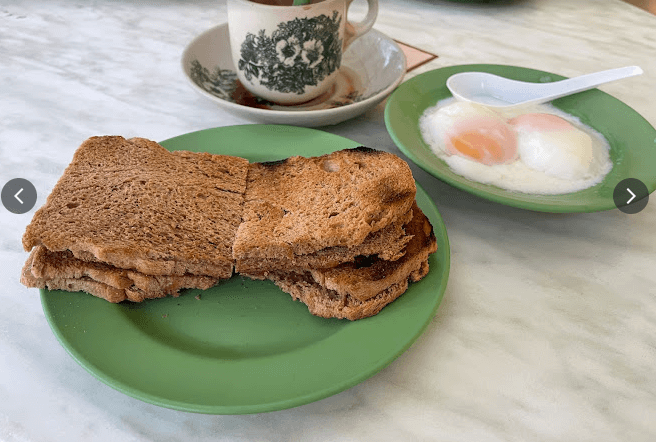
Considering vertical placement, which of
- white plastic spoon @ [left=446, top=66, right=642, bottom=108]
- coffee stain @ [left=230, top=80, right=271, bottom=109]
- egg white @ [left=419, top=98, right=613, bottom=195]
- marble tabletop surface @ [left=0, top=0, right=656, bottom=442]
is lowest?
marble tabletop surface @ [left=0, top=0, right=656, bottom=442]

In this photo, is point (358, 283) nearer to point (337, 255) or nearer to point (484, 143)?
point (337, 255)

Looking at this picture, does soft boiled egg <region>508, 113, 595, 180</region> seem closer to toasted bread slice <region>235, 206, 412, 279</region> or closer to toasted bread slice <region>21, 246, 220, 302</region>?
toasted bread slice <region>235, 206, 412, 279</region>

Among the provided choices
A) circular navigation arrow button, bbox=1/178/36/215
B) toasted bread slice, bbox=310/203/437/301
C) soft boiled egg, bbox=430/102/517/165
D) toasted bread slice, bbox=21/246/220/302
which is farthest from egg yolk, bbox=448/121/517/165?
circular navigation arrow button, bbox=1/178/36/215

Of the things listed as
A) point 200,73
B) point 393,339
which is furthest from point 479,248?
point 200,73

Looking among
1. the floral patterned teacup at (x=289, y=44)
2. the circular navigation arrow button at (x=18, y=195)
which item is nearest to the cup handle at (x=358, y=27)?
the floral patterned teacup at (x=289, y=44)

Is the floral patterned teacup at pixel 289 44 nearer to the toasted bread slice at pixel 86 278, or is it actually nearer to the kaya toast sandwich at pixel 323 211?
the kaya toast sandwich at pixel 323 211
